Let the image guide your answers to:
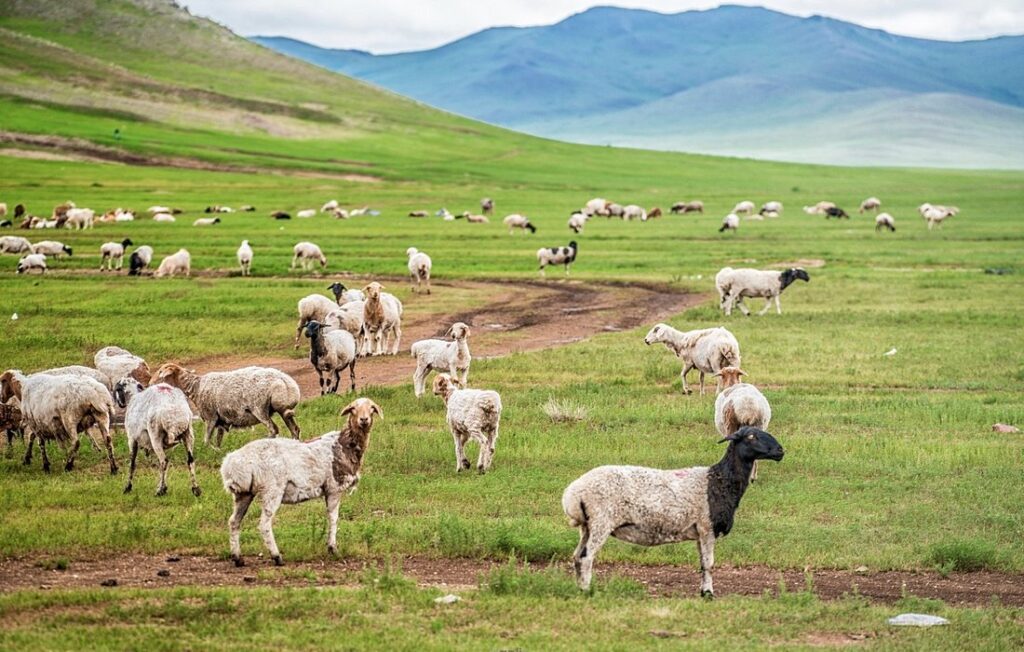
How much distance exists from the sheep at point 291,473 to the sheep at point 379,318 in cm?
1227

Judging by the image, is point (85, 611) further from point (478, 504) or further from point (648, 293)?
point (648, 293)

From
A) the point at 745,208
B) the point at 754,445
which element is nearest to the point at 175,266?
the point at 754,445

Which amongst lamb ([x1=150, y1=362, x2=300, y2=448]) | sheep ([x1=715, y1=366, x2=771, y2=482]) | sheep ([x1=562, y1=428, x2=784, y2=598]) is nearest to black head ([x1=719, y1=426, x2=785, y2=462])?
sheep ([x1=562, y1=428, x2=784, y2=598])

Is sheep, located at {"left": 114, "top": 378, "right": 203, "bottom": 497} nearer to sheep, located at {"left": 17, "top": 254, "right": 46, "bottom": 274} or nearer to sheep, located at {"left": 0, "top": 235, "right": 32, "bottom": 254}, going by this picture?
sheep, located at {"left": 17, "top": 254, "right": 46, "bottom": 274}

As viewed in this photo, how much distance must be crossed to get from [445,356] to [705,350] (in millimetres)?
4569

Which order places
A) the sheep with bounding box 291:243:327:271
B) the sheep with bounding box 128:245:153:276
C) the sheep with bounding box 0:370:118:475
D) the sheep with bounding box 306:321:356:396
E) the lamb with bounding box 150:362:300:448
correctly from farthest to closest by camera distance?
the sheep with bounding box 291:243:327:271 < the sheep with bounding box 128:245:153:276 < the sheep with bounding box 306:321:356:396 < the lamb with bounding box 150:362:300:448 < the sheep with bounding box 0:370:118:475

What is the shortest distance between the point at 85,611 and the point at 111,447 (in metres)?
5.83

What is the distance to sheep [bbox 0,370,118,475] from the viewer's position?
1639 centimetres

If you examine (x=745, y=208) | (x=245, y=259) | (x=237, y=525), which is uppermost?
(x=745, y=208)

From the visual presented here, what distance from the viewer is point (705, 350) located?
22.2 m

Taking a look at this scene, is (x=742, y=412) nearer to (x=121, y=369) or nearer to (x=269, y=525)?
(x=269, y=525)

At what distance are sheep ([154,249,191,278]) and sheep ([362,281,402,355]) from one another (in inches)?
652

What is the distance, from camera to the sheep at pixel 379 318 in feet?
86.4

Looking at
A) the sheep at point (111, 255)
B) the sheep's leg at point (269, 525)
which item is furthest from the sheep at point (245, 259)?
the sheep's leg at point (269, 525)
